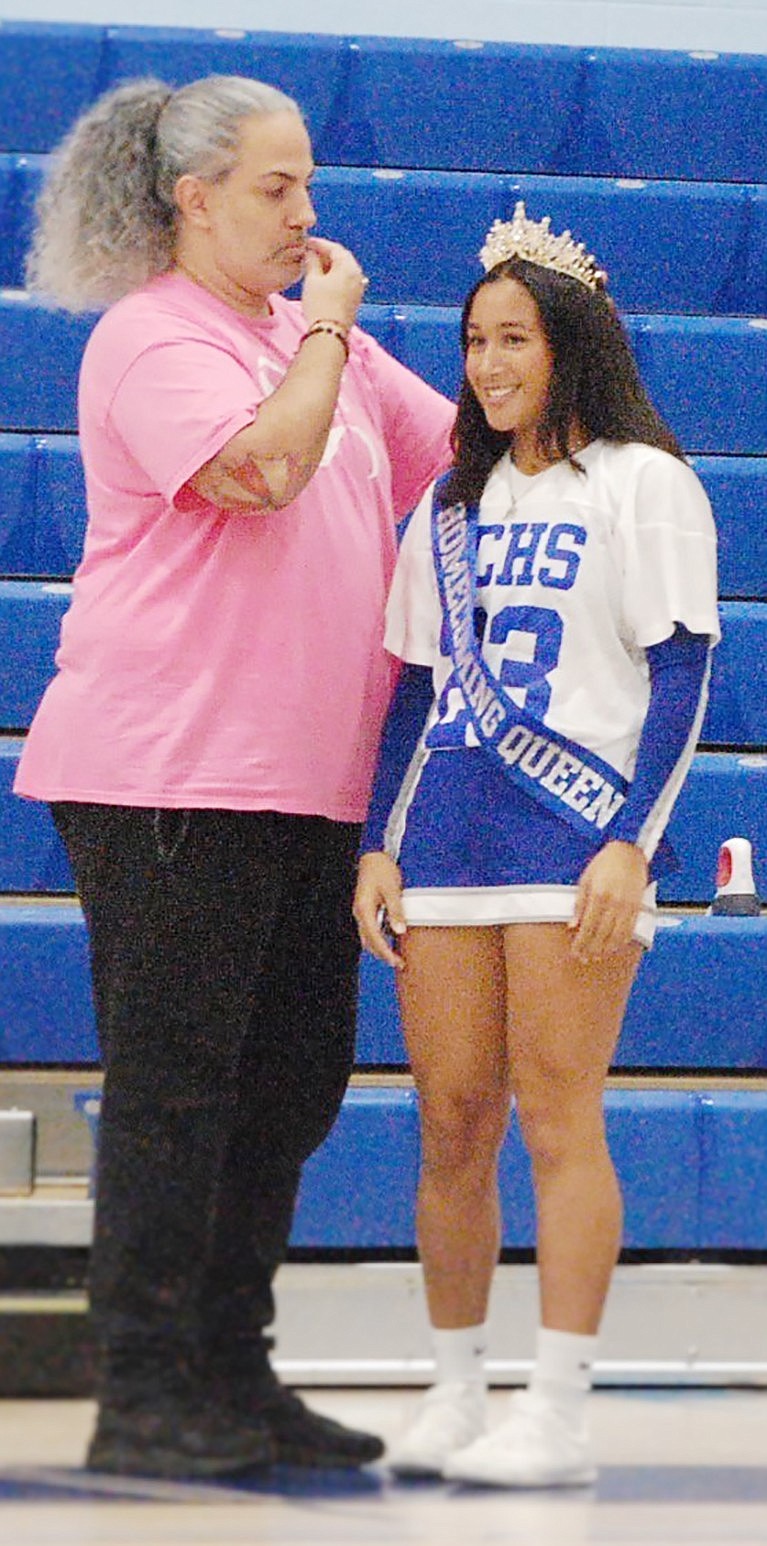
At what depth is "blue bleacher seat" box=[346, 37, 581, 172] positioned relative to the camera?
3.26 m

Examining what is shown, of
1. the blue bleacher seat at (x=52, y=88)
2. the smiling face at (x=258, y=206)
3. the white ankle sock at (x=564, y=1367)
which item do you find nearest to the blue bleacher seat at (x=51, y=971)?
the white ankle sock at (x=564, y=1367)

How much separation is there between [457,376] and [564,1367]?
179cm

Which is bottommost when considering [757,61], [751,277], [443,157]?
[751,277]

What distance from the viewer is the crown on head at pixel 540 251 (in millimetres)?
1205

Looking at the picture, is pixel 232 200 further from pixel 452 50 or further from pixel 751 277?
pixel 452 50

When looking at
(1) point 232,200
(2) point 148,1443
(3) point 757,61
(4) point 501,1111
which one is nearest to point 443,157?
(3) point 757,61

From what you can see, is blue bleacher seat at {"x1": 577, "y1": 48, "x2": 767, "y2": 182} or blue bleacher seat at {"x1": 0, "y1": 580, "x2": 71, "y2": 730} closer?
blue bleacher seat at {"x1": 0, "y1": 580, "x2": 71, "y2": 730}

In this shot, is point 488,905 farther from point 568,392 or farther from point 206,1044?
point 568,392

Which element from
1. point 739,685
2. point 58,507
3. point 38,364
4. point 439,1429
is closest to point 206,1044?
point 439,1429

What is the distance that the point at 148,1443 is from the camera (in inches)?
38.3

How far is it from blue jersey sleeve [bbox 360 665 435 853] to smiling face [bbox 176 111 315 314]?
23cm

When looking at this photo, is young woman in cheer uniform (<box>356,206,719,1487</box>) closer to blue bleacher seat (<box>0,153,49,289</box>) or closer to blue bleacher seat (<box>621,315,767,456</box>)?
blue bleacher seat (<box>621,315,767,456</box>)

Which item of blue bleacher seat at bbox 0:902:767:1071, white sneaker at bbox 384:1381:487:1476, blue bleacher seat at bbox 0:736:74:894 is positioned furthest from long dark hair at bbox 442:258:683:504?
blue bleacher seat at bbox 0:736:74:894

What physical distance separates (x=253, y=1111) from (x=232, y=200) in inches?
18.7
